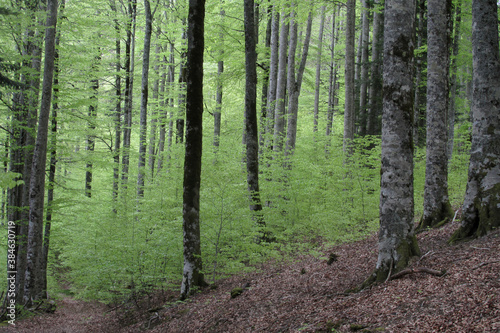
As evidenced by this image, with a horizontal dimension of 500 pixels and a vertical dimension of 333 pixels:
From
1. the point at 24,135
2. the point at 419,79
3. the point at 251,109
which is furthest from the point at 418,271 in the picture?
the point at 419,79

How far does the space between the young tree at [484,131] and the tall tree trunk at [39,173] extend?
29.1ft

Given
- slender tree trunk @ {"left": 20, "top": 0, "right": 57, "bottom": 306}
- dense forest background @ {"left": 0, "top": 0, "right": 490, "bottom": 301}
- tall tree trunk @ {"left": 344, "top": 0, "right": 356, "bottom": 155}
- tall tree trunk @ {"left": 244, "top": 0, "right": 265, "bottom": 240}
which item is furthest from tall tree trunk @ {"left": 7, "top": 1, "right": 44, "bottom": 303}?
tall tree trunk @ {"left": 344, "top": 0, "right": 356, "bottom": 155}

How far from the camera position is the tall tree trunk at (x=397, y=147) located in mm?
4395

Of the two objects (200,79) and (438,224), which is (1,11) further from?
(438,224)

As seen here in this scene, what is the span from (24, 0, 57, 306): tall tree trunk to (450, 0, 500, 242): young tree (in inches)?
349

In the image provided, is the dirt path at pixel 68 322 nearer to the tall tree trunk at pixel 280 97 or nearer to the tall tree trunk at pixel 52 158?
the tall tree trunk at pixel 52 158

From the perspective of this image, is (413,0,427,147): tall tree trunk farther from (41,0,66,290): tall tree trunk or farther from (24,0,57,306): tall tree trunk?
(41,0,66,290): tall tree trunk

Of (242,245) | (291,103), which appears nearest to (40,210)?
(242,245)

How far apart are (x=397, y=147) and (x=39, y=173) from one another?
328 inches

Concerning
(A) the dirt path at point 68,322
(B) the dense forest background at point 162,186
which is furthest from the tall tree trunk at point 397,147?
(A) the dirt path at point 68,322

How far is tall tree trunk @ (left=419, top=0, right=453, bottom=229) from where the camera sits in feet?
21.8

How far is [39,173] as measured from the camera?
8.63 meters

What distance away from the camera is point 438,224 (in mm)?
6562

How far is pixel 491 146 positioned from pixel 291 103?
8702mm
